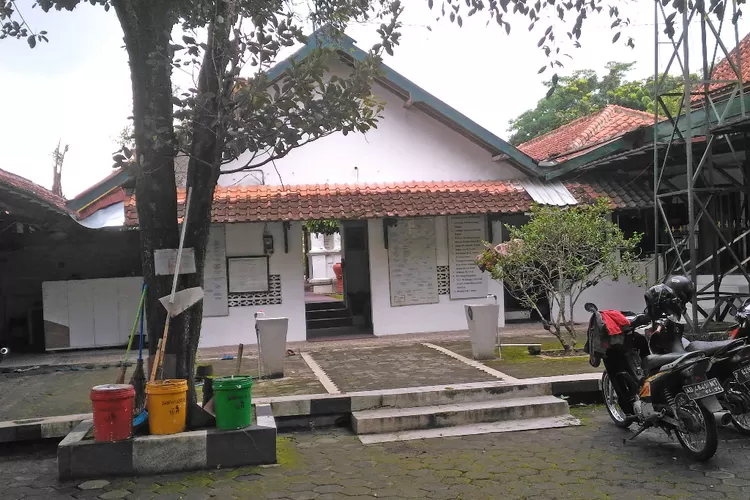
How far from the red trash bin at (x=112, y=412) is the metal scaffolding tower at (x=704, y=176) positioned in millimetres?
7577

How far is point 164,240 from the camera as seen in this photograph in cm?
599

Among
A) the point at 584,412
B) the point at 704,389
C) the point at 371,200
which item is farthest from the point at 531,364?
the point at 371,200

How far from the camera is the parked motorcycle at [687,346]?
5551 millimetres

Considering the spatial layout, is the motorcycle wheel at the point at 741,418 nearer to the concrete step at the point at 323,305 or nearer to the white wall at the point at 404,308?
the white wall at the point at 404,308

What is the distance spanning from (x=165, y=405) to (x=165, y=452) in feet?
1.24

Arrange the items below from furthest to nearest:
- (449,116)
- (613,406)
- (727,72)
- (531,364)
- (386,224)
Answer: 1. (727,72)
2. (449,116)
3. (386,224)
4. (531,364)
5. (613,406)

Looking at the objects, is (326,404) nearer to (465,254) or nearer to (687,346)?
(687,346)

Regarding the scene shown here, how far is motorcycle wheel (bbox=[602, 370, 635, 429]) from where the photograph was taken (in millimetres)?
6234

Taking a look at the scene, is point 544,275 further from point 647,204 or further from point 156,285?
point 156,285

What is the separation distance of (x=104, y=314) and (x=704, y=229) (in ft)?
36.8

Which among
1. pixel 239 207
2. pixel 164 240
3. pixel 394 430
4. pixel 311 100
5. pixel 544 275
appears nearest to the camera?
pixel 311 100

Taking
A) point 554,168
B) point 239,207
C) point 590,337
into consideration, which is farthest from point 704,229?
point 239,207

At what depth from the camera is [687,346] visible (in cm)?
567

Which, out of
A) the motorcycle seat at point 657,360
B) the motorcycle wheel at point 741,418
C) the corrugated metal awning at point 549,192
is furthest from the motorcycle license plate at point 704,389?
the corrugated metal awning at point 549,192
